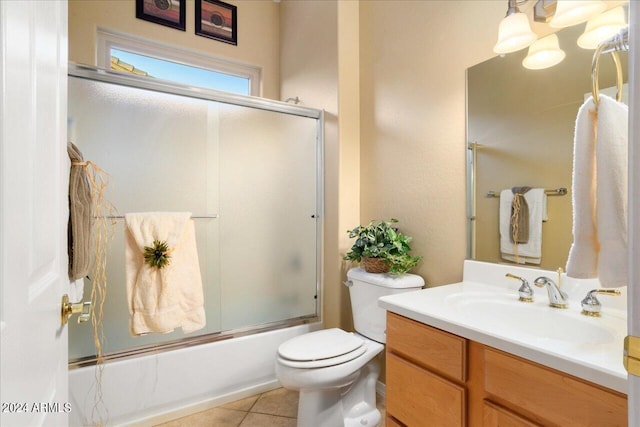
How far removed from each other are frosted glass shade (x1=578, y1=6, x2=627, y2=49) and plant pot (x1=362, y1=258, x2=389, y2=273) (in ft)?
3.86

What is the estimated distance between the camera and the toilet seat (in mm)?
1411

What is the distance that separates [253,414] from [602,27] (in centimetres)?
229

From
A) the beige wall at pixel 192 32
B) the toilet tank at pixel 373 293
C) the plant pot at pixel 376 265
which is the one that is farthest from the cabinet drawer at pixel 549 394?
the beige wall at pixel 192 32

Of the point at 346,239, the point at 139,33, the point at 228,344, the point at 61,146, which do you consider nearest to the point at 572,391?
the point at 61,146

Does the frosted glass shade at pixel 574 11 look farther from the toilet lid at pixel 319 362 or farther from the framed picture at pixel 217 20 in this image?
the framed picture at pixel 217 20

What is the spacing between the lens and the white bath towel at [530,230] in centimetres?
123

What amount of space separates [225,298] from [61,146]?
1.36 meters

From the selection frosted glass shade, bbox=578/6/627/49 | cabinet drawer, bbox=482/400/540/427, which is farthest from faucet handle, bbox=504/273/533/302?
frosted glass shade, bbox=578/6/627/49

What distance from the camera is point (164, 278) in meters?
1.61

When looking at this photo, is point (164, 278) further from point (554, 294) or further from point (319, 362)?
point (554, 294)

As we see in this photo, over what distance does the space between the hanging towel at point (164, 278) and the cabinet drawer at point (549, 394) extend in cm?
142

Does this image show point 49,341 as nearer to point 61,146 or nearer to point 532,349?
point 61,146

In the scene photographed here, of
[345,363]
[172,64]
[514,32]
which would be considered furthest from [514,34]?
[172,64]

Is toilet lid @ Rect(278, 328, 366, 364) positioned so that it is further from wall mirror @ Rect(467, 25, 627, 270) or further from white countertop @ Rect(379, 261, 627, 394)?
wall mirror @ Rect(467, 25, 627, 270)
